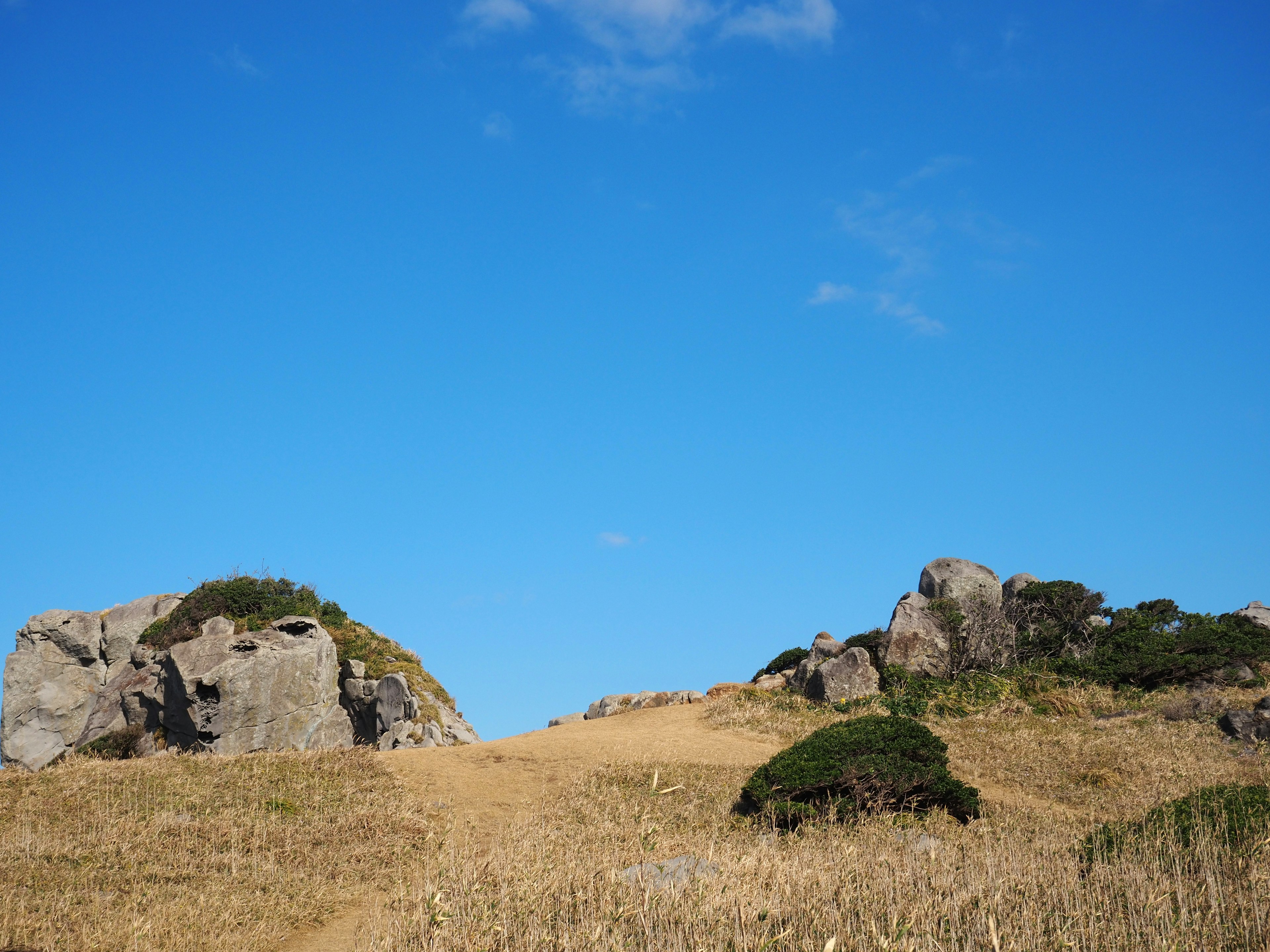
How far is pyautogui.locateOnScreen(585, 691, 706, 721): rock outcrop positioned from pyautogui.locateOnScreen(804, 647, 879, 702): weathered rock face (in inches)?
135

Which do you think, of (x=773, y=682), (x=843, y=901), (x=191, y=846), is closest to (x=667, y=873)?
(x=843, y=901)

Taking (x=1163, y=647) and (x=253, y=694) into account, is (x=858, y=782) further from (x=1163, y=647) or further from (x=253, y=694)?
(x=1163, y=647)

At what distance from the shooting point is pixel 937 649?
28.5 meters

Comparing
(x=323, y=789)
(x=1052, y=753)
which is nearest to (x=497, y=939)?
(x=323, y=789)

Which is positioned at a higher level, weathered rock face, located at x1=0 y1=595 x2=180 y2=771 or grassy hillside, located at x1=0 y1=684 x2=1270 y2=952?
weathered rock face, located at x1=0 y1=595 x2=180 y2=771

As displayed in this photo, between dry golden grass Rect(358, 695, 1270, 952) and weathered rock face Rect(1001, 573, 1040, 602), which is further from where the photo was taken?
weathered rock face Rect(1001, 573, 1040, 602)

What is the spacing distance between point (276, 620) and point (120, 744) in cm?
507

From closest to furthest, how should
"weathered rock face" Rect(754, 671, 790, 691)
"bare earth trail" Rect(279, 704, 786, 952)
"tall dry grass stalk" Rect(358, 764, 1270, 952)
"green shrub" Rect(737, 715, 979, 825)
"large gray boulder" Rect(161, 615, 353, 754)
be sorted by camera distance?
1. "tall dry grass stalk" Rect(358, 764, 1270, 952)
2. "green shrub" Rect(737, 715, 979, 825)
3. "bare earth trail" Rect(279, 704, 786, 952)
4. "large gray boulder" Rect(161, 615, 353, 754)
5. "weathered rock face" Rect(754, 671, 790, 691)

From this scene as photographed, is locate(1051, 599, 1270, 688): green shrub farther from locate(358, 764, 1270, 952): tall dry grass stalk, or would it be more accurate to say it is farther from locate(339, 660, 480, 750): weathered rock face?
locate(339, 660, 480, 750): weathered rock face

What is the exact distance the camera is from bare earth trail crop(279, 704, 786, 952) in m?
15.8

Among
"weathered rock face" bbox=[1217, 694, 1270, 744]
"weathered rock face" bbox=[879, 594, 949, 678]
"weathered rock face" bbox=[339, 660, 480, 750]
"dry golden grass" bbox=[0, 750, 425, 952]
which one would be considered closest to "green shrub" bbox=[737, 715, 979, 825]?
"dry golden grass" bbox=[0, 750, 425, 952]

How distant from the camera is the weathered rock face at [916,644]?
2802 cm

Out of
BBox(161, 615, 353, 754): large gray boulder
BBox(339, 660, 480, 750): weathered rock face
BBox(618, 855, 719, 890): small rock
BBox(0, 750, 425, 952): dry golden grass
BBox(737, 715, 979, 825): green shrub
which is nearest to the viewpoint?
BBox(618, 855, 719, 890): small rock

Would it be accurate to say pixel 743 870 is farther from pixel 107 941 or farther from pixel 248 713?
pixel 248 713
